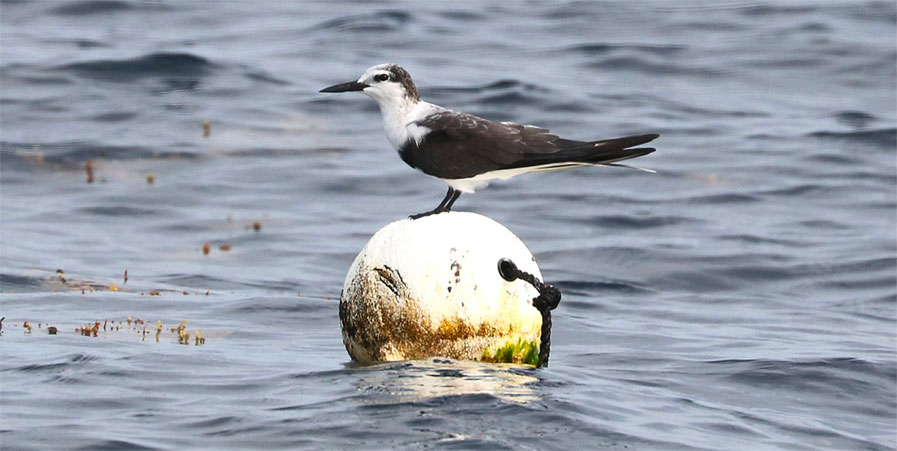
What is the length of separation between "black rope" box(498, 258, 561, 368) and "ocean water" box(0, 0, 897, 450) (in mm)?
332

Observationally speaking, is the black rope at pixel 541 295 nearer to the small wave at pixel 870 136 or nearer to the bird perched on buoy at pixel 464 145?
the bird perched on buoy at pixel 464 145

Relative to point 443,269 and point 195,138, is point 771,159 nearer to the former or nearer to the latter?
point 195,138

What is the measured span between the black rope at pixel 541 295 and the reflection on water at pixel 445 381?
1.06 ft

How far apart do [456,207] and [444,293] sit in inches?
532

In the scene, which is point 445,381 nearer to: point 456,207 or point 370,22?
point 456,207

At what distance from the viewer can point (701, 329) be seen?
16688mm

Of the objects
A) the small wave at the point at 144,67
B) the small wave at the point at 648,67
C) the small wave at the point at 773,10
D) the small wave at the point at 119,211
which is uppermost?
the small wave at the point at 773,10

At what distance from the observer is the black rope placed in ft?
36.1

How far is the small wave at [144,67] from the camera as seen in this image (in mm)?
31203

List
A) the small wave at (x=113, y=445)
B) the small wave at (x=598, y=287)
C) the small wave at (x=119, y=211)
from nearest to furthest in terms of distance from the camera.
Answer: the small wave at (x=113, y=445) < the small wave at (x=598, y=287) < the small wave at (x=119, y=211)

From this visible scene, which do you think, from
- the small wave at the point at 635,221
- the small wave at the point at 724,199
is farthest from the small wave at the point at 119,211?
the small wave at the point at 724,199

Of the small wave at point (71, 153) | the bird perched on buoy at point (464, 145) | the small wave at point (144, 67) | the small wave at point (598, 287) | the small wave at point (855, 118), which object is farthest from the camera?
the small wave at point (144, 67)

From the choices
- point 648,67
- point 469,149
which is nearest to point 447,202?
point 469,149

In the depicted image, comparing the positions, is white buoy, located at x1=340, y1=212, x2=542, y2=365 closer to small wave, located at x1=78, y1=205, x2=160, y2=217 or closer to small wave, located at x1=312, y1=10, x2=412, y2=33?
small wave, located at x1=78, y1=205, x2=160, y2=217
